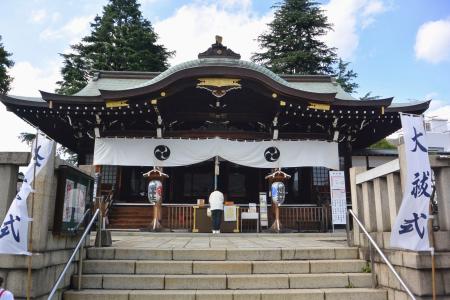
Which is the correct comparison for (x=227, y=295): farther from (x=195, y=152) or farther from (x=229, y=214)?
(x=195, y=152)

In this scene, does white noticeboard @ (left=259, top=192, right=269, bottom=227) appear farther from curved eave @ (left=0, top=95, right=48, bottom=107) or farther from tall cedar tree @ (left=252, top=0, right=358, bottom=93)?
tall cedar tree @ (left=252, top=0, right=358, bottom=93)

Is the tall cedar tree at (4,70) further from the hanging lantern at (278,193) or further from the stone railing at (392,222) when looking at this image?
the stone railing at (392,222)

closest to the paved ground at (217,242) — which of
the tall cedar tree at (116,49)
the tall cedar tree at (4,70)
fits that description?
the tall cedar tree at (4,70)

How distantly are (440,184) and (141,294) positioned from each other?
4084mm

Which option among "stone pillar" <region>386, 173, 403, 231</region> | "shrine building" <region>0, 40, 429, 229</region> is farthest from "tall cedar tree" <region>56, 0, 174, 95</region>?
"stone pillar" <region>386, 173, 403, 231</region>

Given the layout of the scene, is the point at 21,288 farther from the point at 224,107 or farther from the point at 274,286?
the point at 224,107

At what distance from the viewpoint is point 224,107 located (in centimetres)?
1453

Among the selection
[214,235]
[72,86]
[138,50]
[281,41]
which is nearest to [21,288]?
[214,235]

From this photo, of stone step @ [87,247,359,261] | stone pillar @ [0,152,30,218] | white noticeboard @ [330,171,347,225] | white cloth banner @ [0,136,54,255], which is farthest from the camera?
white noticeboard @ [330,171,347,225]

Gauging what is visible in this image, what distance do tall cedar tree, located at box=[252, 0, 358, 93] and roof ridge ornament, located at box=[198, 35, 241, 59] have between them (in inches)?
664

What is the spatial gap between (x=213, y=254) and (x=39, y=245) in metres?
2.54

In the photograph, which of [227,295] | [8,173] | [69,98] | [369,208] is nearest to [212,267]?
[227,295]

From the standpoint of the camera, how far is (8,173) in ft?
15.9

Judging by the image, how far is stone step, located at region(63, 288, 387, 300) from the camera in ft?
16.0
